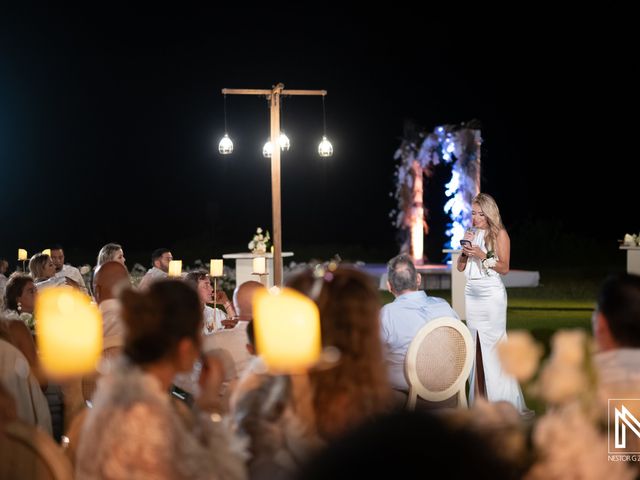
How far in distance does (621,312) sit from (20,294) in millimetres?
4284

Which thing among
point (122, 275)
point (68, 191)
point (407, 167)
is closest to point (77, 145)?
point (68, 191)

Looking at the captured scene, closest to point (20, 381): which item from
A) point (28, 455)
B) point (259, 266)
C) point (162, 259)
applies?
point (28, 455)

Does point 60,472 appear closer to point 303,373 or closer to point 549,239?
point 303,373

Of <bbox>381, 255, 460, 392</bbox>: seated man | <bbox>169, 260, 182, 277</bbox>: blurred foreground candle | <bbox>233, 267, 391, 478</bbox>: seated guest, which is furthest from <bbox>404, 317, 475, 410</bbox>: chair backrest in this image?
<bbox>169, 260, 182, 277</bbox>: blurred foreground candle

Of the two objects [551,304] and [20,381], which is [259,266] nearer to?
[20,381]

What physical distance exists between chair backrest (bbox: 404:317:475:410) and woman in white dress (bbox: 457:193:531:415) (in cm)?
180

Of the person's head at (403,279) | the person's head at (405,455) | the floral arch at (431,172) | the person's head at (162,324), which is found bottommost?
the person's head at (403,279)

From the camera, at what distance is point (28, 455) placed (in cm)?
228

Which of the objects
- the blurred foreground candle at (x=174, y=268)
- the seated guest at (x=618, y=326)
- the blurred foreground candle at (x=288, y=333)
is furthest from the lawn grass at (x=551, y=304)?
the blurred foreground candle at (x=288, y=333)

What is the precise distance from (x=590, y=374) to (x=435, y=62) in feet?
88.1

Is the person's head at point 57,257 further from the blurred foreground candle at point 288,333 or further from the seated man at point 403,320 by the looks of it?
the blurred foreground candle at point 288,333

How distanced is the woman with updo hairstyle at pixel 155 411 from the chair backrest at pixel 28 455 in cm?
8

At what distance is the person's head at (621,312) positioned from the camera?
2883 millimetres

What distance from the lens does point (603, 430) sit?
6.82 ft
